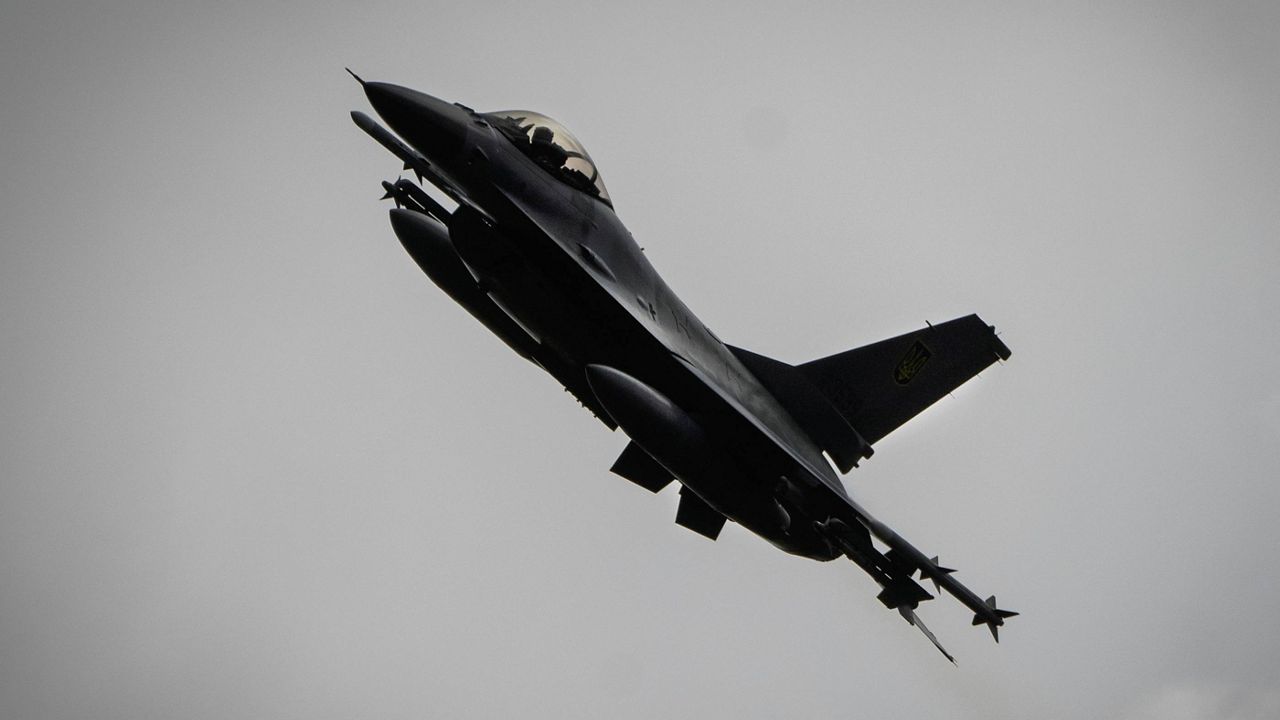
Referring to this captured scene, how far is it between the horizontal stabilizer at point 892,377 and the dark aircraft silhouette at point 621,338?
0.28 m

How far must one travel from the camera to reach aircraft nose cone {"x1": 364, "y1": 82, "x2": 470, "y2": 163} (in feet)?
42.5

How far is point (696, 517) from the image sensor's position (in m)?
17.8

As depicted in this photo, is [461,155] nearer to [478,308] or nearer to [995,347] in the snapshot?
[478,308]

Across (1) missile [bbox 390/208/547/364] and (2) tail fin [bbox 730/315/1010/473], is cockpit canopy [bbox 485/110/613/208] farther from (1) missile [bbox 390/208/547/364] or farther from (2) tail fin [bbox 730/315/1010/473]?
(2) tail fin [bbox 730/315/1010/473]

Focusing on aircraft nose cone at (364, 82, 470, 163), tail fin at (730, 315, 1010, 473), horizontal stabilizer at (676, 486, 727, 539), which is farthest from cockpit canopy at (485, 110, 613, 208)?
horizontal stabilizer at (676, 486, 727, 539)

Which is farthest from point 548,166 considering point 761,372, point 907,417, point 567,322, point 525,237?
Answer: point 907,417

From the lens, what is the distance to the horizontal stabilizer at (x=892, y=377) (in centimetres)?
1809

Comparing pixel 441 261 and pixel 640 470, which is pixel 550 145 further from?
pixel 640 470

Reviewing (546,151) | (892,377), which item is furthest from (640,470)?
(546,151)

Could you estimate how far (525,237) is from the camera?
14.0m

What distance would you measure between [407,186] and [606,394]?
15.1ft

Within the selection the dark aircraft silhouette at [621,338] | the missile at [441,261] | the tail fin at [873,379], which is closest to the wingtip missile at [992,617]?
the dark aircraft silhouette at [621,338]

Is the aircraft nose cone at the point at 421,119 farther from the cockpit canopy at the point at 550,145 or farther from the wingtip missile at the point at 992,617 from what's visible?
the wingtip missile at the point at 992,617

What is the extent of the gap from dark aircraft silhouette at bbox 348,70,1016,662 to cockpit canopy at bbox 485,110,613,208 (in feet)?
0.07
